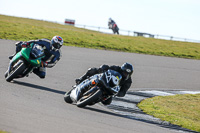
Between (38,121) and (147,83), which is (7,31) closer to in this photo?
(147,83)

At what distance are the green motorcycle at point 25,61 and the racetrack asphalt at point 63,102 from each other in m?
0.31

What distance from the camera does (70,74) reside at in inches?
627

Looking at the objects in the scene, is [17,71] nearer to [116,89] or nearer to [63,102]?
[63,102]

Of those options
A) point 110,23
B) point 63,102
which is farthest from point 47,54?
point 110,23

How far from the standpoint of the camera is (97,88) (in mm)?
9266

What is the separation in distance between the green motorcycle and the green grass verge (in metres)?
3.15

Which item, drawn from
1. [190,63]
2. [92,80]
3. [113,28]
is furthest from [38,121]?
[113,28]

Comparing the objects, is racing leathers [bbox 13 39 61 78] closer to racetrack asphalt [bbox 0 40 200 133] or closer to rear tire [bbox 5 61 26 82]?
racetrack asphalt [bbox 0 40 200 133]

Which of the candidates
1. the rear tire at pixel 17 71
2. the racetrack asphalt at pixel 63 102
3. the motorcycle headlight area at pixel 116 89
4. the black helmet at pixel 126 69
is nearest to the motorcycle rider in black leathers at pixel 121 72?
the black helmet at pixel 126 69

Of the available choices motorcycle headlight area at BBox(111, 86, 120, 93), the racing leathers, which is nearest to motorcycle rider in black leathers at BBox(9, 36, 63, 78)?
the racing leathers

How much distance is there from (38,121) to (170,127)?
358cm

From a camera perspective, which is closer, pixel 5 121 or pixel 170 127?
pixel 5 121

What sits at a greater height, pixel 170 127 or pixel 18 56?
pixel 18 56

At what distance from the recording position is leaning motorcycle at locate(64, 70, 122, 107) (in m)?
9.17
